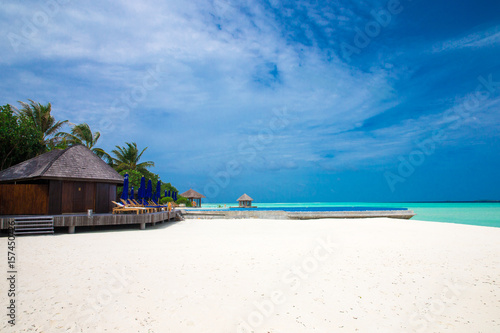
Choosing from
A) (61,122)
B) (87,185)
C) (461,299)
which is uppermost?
(61,122)

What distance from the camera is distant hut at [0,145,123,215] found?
14.8 metres

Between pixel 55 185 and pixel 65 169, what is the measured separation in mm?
947

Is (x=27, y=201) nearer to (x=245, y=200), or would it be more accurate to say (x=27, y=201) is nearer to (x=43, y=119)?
(x=43, y=119)

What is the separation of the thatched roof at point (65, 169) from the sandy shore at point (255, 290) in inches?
268

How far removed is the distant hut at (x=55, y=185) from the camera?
14.8 metres

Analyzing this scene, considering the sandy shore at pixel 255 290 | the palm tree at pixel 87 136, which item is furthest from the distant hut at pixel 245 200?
the sandy shore at pixel 255 290

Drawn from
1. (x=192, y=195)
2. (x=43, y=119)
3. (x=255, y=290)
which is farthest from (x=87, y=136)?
(x=255, y=290)

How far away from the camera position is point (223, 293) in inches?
203

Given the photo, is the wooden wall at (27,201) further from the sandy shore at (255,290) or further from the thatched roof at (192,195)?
the thatched roof at (192,195)

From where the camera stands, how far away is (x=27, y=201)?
587 inches

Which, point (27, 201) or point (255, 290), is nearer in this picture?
point (255, 290)

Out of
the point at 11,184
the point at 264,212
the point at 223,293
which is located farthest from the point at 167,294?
the point at 264,212

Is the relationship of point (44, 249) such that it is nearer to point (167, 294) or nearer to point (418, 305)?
point (167, 294)

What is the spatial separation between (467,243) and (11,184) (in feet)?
70.5
